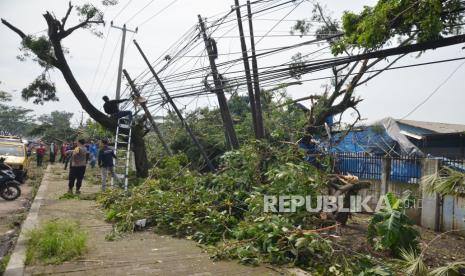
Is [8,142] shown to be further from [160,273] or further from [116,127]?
[160,273]

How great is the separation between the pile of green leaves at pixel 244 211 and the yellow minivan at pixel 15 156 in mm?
6758

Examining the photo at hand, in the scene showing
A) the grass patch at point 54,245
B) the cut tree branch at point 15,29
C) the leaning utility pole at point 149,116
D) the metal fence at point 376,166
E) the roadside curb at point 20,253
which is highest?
the cut tree branch at point 15,29

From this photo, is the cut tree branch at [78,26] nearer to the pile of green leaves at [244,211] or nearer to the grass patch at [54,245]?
the pile of green leaves at [244,211]

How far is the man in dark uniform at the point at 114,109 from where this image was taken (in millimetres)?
14922

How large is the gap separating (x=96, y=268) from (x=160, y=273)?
97 cm

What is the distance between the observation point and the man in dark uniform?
14.9 metres

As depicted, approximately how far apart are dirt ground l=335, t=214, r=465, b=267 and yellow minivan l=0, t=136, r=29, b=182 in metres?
12.9

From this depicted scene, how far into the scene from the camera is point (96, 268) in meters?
5.79

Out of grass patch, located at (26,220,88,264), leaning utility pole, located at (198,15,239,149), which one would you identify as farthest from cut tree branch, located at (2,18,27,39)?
grass patch, located at (26,220,88,264)

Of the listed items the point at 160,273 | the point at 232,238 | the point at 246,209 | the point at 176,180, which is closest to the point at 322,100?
the point at 176,180

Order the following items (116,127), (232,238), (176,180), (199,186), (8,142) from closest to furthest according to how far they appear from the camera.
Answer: (232,238), (199,186), (176,180), (116,127), (8,142)

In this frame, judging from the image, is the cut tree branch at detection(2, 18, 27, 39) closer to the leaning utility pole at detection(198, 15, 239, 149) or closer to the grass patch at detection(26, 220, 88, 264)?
the leaning utility pole at detection(198, 15, 239, 149)

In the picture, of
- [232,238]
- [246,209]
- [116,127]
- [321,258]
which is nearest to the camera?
[321,258]

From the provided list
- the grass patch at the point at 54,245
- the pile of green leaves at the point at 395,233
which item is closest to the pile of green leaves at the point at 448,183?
the pile of green leaves at the point at 395,233
